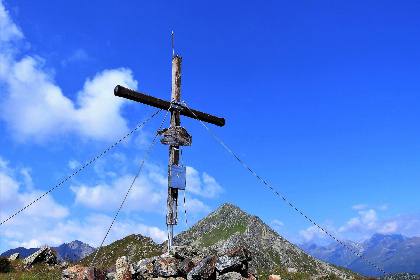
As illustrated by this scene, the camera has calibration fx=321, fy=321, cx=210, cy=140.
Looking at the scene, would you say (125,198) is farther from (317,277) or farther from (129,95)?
(317,277)

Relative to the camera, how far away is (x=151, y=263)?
13.6 meters

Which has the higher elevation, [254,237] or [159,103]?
[254,237]

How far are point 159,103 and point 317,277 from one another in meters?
12.8

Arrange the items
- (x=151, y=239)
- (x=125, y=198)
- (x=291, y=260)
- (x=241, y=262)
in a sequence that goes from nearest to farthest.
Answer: (x=241, y=262) → (x=125, y=198) → (x=151, y=239) → (x=291, y=260)

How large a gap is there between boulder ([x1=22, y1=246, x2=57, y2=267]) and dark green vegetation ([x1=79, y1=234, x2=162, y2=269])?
11034 mm

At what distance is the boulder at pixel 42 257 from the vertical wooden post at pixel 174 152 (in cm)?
1708

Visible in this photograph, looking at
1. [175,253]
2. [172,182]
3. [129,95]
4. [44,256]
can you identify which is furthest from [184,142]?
[44,256]

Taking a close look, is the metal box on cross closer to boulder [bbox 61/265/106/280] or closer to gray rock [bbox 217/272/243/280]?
boulder [bbox 61/265/106/280]

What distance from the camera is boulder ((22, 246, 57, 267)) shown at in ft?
87.0

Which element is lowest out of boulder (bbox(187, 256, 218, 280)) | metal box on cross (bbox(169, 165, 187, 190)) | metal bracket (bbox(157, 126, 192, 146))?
boulder (bbox(187, 256, 218, 280))

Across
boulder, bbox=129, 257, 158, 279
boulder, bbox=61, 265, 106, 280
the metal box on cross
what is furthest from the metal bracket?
boulder, bbox=61, 265, 106, 280

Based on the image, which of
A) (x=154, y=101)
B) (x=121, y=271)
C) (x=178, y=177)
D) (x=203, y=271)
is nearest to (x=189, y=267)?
(x=203, y=271)

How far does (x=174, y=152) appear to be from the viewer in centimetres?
1667

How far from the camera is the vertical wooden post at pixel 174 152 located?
15961mm
